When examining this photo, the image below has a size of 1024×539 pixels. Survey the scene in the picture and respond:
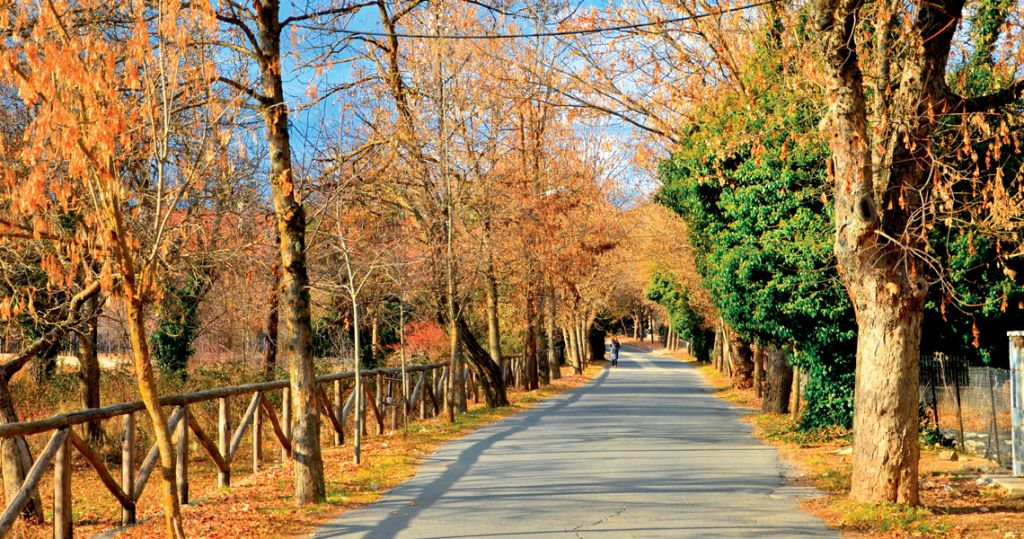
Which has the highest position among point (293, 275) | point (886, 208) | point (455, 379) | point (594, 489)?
point (886, 208)

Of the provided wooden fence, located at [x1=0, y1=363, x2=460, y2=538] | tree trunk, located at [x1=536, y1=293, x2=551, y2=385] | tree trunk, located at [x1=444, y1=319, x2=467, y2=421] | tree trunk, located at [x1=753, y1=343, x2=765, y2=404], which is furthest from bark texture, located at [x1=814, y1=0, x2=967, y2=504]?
tree trunk, located at [x1=536, y1=293, x2=551, y2=385]

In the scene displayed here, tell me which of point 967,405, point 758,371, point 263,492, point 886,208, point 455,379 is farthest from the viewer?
point 758,371

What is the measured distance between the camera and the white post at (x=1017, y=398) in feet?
39.9

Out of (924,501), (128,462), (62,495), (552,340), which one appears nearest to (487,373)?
(924,501)

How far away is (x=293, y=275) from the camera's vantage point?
1109 centimetres

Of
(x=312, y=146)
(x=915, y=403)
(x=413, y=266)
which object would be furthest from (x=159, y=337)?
(x=915, y=403)

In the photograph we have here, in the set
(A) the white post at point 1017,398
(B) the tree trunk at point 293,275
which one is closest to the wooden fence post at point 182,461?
(B) the tree trunk at point 293,275

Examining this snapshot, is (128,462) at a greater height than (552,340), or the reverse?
(552,340)

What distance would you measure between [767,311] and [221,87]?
380 inches

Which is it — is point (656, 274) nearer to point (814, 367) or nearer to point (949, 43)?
point (814, 367)

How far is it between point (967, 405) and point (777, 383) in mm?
8732

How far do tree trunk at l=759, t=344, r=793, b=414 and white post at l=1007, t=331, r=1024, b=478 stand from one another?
11.6 m

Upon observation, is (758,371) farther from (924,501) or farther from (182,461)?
(182,461)

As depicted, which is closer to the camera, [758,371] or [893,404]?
[893,404]
